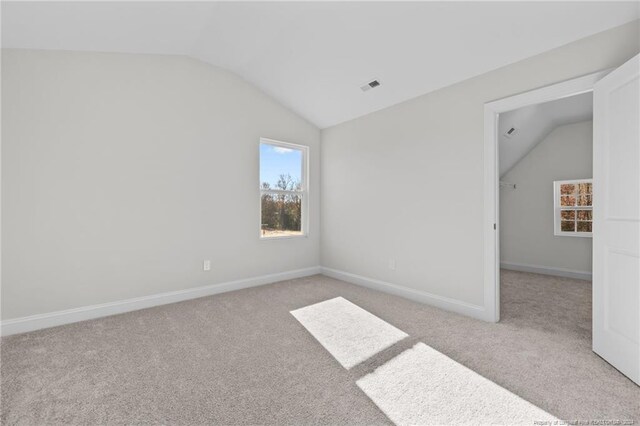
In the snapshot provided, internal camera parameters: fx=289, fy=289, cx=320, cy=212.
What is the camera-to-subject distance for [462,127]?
9.61 ft

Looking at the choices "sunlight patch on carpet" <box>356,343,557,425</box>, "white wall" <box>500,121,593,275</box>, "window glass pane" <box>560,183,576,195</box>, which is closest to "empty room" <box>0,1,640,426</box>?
"sunlight patch on carpet" <box>356,343,557,425</box>

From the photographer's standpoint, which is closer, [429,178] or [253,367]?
[253,367]

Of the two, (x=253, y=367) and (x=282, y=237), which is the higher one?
(x=282, y=237)

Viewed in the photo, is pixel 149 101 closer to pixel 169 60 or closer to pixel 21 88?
pixel 169 60

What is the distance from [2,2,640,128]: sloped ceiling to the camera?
84.7 inches

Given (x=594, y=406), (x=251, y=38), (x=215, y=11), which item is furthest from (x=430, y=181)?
(x=215, y=11)

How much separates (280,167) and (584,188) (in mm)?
4880

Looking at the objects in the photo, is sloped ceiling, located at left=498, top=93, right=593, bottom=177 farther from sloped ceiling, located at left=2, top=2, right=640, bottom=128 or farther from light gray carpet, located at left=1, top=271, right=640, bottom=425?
light gray carpet, located at left=1, top=271, right=640, bottom=425

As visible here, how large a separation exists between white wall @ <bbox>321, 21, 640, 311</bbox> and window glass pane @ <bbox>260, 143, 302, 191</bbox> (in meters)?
0.58

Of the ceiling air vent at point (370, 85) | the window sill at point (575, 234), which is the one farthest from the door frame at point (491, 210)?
the window sill at point (575, 234)

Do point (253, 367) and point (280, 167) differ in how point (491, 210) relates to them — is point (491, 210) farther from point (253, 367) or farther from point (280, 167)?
point (280, 167)

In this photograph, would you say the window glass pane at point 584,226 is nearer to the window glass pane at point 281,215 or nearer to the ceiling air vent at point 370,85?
the ceiling air vent at point 370,85

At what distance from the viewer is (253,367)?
75.8 inches

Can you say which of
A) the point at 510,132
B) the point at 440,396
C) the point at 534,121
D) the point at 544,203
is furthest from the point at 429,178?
the point at 544,203
